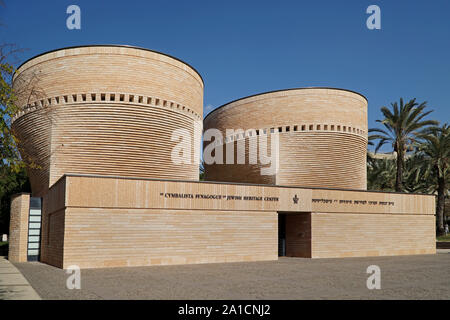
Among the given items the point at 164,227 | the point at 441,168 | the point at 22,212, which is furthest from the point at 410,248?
the point at 22,212

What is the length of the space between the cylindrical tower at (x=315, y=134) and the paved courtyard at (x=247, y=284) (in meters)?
10.6

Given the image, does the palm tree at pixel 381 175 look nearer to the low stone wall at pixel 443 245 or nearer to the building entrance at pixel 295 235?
the low stone wall at pixel 443 245

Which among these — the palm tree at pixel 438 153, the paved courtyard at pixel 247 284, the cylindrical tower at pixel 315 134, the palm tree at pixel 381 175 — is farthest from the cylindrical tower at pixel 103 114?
the palm tree at pixel 381 175

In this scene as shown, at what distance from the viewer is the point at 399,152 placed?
103 feet

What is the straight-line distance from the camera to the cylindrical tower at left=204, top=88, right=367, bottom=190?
84.0 ft

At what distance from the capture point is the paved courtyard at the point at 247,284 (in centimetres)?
946

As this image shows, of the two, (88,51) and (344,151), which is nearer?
(88,51)

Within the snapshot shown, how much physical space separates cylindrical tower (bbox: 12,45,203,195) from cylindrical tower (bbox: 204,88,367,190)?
749 centimetres

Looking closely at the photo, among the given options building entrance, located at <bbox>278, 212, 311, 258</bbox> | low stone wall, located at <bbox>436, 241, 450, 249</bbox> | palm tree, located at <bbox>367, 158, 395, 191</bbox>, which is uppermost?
palm tree, located at <bbox>367, 158, 395, 191</bbox>

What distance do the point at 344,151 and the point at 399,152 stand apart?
755cm

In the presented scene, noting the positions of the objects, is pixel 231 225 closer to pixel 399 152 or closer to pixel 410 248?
pixel 410 248

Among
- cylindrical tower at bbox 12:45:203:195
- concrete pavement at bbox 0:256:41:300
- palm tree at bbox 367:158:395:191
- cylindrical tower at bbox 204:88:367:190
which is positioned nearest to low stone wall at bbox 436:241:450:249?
cylindrical tower at bbox 204:88:367:190

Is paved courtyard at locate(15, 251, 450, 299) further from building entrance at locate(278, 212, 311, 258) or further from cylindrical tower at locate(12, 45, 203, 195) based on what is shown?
building entrance at locate(278, 212, 311, 258)

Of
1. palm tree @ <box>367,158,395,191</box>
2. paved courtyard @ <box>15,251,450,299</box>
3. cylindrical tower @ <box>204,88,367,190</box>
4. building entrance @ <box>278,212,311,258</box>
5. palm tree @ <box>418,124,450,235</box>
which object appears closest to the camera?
paved courtyard @ <box>15,251,450,299</box>
